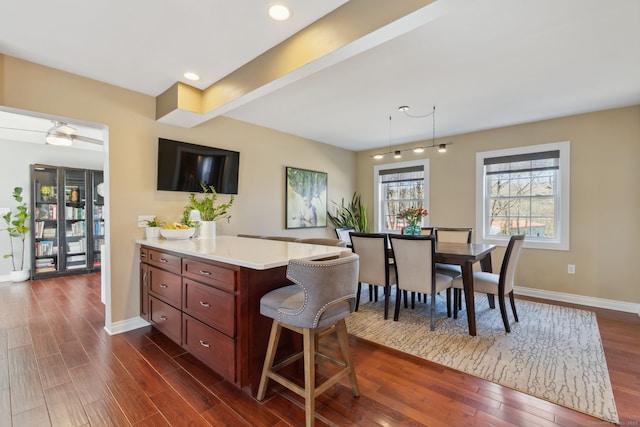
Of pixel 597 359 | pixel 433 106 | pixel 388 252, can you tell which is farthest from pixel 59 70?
pixel 597 359

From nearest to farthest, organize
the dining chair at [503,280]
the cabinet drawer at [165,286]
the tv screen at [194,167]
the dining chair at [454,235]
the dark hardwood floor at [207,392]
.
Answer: the dark hardwood floor at [207,392]
the cabinet drawer at [165,286]
the dining chair at [503,280]
the tv screen at [194,167]
the dining chair at [454,235]

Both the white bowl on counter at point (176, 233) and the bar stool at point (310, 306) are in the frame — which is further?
the white bowl on counter at point (176, 233)

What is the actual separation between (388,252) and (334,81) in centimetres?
188

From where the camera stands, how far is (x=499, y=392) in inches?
74.1

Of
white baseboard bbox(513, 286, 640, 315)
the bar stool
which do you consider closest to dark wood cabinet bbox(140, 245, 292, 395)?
the bar stool

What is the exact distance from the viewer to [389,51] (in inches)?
88.4

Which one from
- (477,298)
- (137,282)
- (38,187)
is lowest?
(477,298)

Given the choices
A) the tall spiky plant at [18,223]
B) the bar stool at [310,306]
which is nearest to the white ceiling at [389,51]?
the bar stool at [310,306]

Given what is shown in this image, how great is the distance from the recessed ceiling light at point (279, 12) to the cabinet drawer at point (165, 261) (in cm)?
189

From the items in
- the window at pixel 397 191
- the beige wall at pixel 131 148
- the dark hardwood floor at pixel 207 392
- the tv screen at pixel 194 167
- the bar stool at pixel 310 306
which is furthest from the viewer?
the window at pixel 397 191

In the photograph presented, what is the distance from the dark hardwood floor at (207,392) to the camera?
1634mm

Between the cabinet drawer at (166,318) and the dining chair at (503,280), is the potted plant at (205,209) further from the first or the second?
the dining chair at (503,280)

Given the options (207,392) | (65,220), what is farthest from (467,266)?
(65,220)

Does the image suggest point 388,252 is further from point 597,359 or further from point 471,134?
point 471,134
